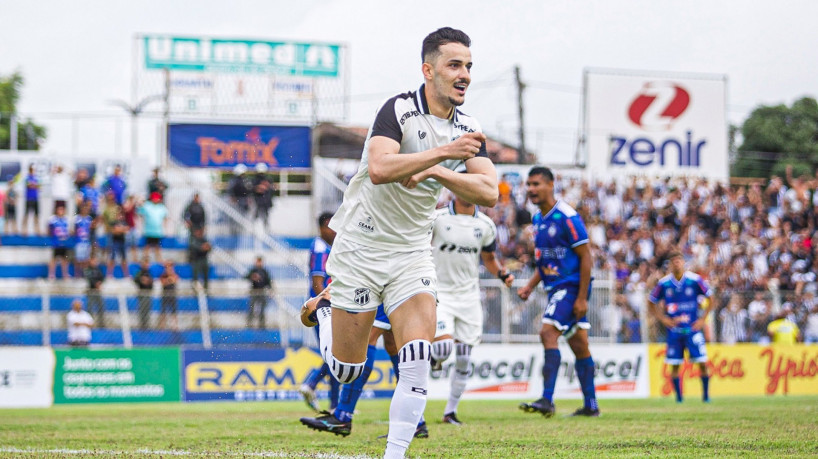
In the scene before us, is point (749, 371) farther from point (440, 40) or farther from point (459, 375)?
point (440, 40)

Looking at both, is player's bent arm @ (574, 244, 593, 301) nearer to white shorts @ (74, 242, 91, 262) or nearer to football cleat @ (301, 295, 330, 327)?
football cleat @ (301, 295, 330, 327)

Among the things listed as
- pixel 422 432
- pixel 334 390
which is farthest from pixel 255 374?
pixel 422 432

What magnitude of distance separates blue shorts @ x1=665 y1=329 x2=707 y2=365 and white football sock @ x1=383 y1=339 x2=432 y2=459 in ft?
38.4

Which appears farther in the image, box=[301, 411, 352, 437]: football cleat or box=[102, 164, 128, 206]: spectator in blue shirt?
box=[102, 164, 128, 206]: spectator in blue shirt

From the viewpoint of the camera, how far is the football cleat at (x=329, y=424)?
8.30m

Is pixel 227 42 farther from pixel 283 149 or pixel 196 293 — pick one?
pixel 196 293

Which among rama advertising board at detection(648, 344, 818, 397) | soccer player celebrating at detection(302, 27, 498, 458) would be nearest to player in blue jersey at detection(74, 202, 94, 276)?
rama advertising board at detection(648, 344, 818, 397)

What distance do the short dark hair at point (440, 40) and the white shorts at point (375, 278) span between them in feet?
4.26

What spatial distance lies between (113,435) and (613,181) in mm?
22602

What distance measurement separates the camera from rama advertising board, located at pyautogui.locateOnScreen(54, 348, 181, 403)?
62.7ft

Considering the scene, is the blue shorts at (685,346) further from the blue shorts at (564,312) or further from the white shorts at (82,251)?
the white shorts at (82,251)

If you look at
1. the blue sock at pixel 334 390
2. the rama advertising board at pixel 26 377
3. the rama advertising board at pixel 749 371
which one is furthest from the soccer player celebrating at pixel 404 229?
the rama advertising board at pixel 749 371

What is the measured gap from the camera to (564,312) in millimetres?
11594

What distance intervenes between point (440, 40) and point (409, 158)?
946 millimetres
